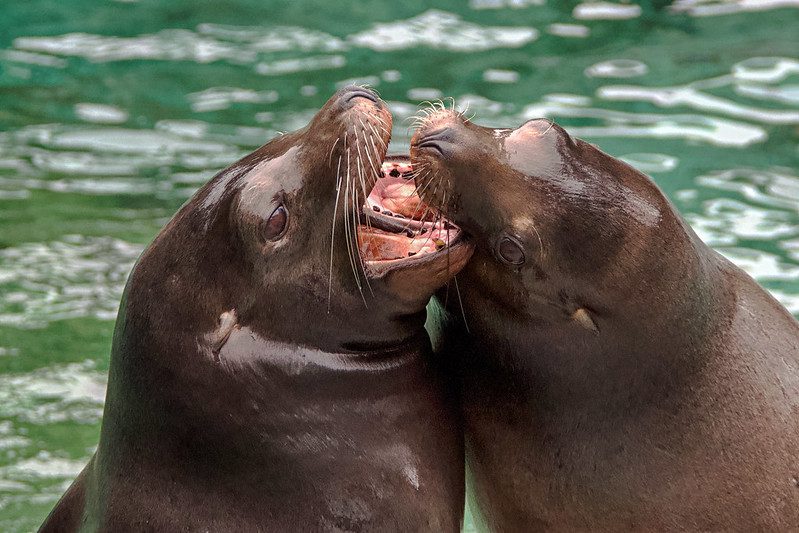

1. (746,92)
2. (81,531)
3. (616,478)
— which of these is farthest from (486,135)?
(746,92)

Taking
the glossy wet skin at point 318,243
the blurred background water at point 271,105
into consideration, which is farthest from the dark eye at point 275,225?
the blurred background water at point 271,105

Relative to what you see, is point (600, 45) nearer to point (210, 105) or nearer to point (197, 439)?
point (210, 105)

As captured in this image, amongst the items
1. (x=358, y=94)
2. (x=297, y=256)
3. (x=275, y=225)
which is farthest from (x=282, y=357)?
(x=358, y=94)

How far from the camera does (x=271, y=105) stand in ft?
40.7

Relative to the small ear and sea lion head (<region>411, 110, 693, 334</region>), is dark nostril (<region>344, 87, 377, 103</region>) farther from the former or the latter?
the small ear

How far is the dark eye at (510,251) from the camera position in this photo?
4.77 metres

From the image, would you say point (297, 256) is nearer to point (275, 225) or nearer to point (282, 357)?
point (275, 225)

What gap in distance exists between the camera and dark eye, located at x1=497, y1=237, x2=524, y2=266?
15.6 ft

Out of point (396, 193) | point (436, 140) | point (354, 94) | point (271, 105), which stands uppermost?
point (354, 94)

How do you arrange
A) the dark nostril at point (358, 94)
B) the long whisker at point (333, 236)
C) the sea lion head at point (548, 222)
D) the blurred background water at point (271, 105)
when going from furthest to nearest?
the blurred background water at point (271, 105)
the dark nostril at point (358, 94)
the sea lion head at point (548, 222)
the long whisker at point (333, 236)

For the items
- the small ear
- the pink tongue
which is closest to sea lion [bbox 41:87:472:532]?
the pink tongue

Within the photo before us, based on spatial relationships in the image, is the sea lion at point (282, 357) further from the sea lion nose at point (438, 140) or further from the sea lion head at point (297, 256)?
the sea lion nose at point (438, 140)

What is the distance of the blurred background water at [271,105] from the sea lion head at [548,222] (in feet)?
10.5

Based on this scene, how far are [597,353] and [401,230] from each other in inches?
33.5
